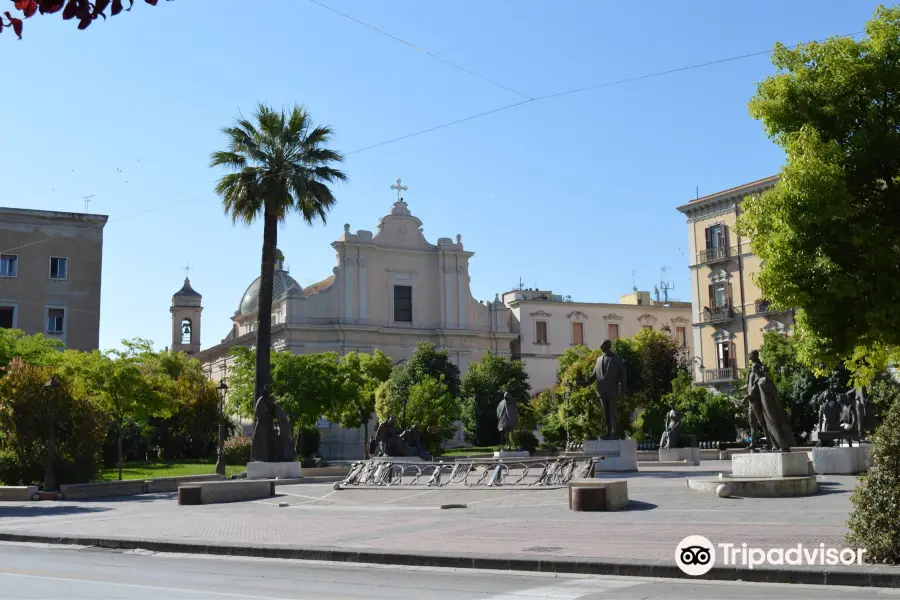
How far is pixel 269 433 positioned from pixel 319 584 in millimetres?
20107

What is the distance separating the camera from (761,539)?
11.0 metres

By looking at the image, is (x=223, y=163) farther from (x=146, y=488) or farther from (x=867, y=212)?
(x=867, y=212)

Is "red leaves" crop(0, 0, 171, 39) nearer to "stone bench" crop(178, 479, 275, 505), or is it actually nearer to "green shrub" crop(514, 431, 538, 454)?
"stone bench" crop(178, 479, 275, 505)

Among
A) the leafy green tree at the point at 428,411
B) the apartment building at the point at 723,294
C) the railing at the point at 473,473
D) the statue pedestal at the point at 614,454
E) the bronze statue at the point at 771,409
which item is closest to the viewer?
the bronze statue at the point at 771,409

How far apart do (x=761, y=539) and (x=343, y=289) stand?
5530cm

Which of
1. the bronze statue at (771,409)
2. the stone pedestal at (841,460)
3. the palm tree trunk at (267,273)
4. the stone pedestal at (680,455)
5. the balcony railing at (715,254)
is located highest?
the balcony railing at (715,254)

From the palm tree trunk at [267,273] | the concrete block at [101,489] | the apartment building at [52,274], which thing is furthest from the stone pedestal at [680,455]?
the apartment building at [52,274]

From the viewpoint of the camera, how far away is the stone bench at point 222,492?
21.9 m

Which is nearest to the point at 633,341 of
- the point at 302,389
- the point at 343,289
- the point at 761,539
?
the point at 343,289

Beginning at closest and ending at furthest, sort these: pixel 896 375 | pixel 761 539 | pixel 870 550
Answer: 1. pixel 870 550
2. pixel 761 539
3. pixel 896 375

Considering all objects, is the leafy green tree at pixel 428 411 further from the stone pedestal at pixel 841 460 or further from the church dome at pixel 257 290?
the church dome at pixel 257 290

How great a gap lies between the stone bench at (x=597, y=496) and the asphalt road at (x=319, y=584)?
5.56 metres

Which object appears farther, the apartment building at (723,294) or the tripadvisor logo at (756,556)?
the apartment building at (723,294)

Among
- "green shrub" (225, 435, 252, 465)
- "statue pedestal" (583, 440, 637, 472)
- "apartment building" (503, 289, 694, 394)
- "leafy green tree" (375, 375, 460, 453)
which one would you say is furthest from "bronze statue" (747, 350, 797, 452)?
"apartment building" (503, 289, 694, 394)
